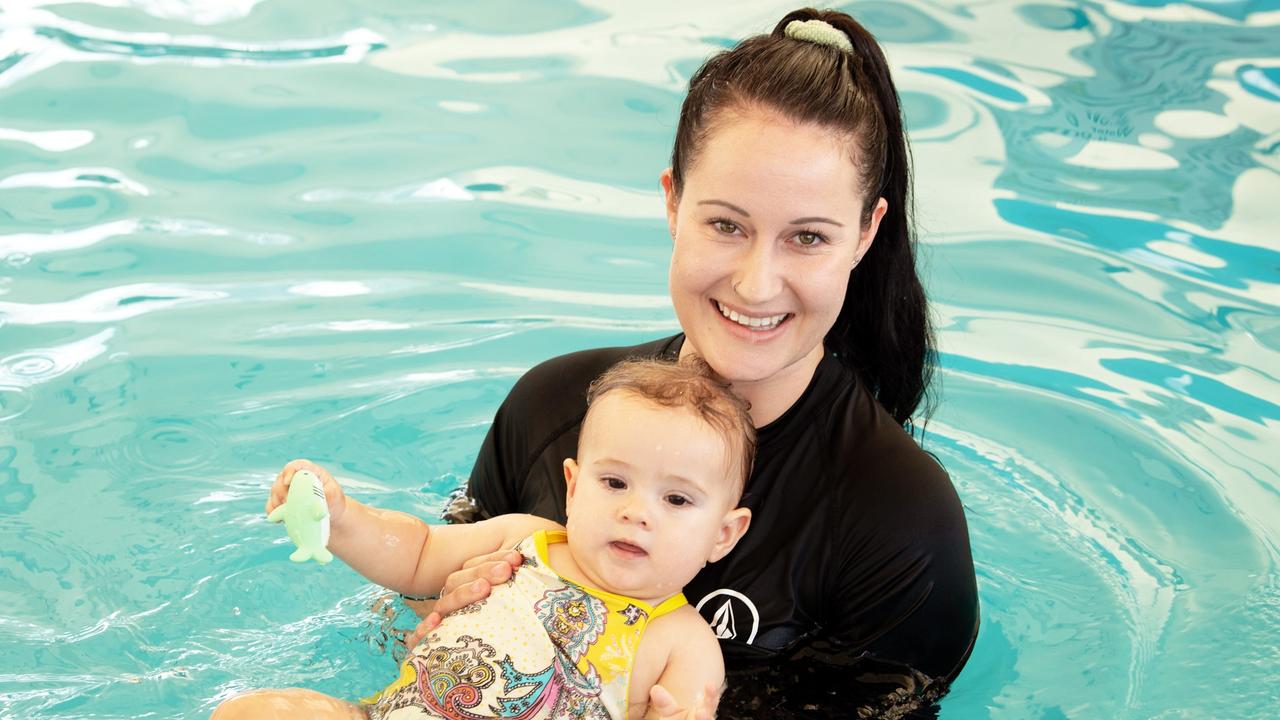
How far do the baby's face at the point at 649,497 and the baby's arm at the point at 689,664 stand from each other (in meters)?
0.08

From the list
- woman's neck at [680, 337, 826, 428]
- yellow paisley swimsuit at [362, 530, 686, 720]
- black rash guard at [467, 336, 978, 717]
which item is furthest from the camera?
woman's neck at [680, 337, 826, 428]

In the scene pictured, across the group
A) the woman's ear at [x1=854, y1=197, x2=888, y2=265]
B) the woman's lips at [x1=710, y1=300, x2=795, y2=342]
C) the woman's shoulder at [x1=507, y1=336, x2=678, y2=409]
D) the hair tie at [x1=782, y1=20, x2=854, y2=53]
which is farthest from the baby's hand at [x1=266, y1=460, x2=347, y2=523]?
the hair tie at [x1=782, y1=20, x2=854, y2=53]

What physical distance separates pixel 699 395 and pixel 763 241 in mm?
328

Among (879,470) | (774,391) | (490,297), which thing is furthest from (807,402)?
(490,297)

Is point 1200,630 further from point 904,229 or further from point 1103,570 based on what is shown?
point 904,229

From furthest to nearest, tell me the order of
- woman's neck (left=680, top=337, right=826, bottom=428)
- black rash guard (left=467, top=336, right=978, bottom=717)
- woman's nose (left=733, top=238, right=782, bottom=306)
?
woman's neck (left=680, top=337, right=826, bottom=428)
black rash guard (left=467, top=336, right=978, bottom=717)
woman's nose (left=733, top=238, right=782, bottom=306)

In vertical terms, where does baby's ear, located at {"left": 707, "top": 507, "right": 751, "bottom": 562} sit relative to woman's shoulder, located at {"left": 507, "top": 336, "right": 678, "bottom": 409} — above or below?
below

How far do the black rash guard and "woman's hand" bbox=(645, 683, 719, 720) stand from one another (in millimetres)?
242

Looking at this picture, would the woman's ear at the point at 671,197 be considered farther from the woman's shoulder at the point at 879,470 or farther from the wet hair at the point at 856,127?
the woman's shoulder at the point at 879,470

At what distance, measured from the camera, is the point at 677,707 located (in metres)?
2.66

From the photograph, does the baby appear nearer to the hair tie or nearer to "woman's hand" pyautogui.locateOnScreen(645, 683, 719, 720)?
"woman's hand" pyautogui.locateOnScreen(645, 683, 719, 720)

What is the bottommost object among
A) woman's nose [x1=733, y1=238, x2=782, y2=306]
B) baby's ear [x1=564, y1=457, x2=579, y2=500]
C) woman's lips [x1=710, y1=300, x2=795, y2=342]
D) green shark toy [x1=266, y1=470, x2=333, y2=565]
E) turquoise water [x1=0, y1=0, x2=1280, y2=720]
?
turquoise water [x1=0, y1=0, x2=1280, y2=720]

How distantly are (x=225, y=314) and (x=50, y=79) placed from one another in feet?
7.34

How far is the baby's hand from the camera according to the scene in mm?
2695
